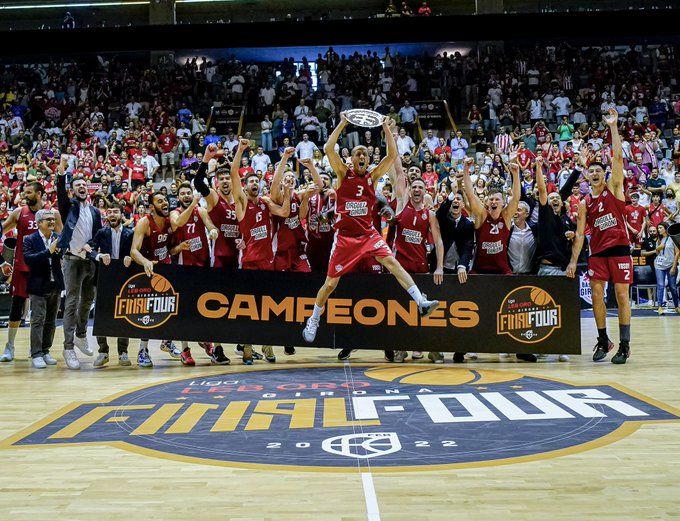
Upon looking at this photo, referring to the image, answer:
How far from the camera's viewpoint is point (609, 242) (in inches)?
316

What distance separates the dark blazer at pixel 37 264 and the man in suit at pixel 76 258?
0.25 meters

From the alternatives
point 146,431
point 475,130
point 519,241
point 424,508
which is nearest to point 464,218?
point 519,241

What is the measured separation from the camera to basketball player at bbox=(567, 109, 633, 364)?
26.1 feet

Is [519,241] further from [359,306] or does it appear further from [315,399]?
[315,399]

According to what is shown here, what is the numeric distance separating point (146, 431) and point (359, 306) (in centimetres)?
384

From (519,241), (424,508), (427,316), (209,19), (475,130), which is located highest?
(209,19)

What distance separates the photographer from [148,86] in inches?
1058

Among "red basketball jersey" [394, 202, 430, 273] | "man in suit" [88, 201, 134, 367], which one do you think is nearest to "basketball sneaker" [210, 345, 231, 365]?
"man in suit" [88, 201, 134, 367]

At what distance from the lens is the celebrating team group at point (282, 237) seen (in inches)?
320

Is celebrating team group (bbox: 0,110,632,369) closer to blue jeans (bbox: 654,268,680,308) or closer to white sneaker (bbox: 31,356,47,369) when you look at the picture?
white sneaker (bbox: 31,356,47,369)

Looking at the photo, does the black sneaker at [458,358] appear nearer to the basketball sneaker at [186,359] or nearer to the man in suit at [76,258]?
the basketball sneaker at [186,359]

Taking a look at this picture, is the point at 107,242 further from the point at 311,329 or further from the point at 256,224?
the point at 311,329

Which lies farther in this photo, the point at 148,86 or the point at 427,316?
the point at 148,86

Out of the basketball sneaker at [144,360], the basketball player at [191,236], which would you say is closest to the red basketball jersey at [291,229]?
the basketball player at [191,236]
